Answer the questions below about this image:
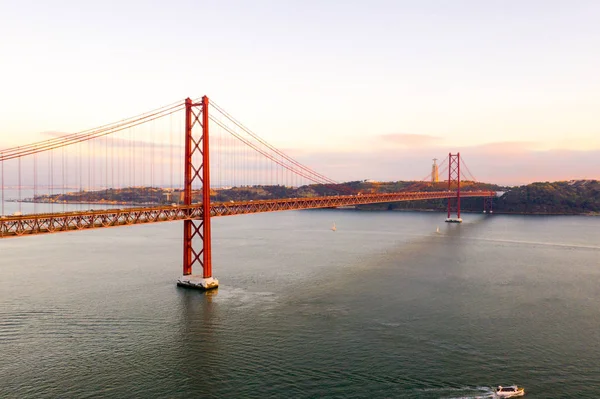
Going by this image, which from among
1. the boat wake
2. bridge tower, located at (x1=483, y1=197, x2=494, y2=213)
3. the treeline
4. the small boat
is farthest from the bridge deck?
the treeline

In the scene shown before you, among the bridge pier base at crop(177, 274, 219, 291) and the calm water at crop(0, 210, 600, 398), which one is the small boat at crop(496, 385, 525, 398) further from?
the bridge pier base at crop(177, 274, 219, 291)

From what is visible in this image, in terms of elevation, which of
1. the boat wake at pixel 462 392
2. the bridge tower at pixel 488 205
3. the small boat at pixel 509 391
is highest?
the bridge tower at pixel 488 205

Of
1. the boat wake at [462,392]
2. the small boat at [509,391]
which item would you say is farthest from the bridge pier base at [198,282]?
the small boat at [509,391]

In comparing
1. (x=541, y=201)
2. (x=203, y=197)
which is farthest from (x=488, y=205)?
(x=203, y=197)

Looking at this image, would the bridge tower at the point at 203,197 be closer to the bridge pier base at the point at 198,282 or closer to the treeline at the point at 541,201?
the bridge pier base at the point at 198,282

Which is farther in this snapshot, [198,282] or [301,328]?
[198,282]

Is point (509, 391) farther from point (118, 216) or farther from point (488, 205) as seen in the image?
point (488, 205)
